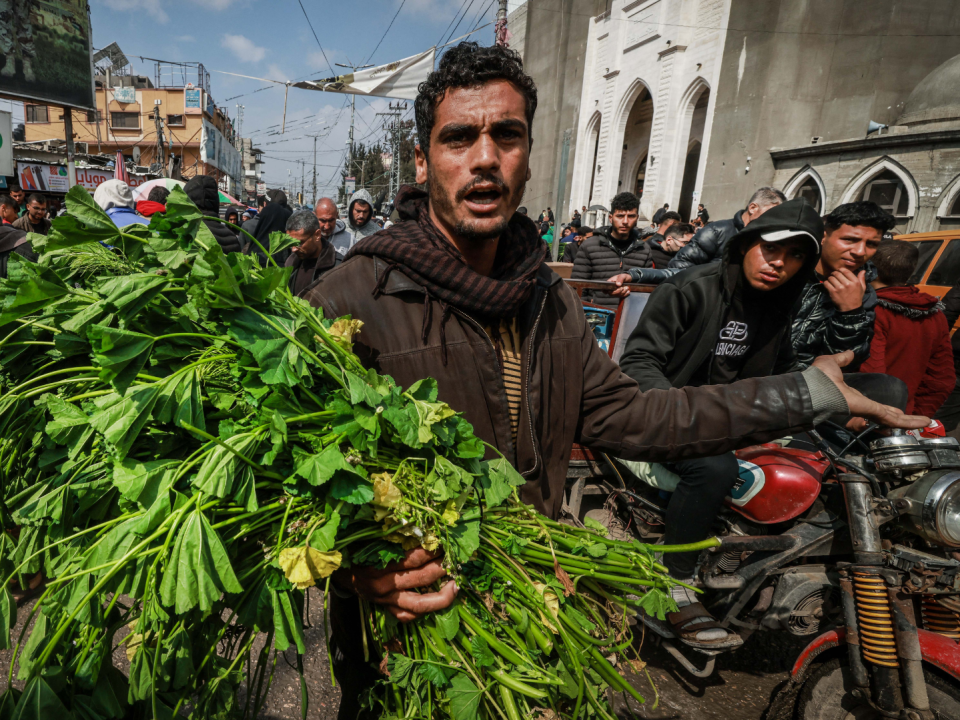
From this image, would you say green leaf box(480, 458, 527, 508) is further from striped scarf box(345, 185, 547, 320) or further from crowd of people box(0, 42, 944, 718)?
striped scarf box(345, 185, 547, 320)

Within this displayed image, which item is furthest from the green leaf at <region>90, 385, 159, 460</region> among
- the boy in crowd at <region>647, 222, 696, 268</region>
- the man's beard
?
the boy in crowd at <region>647, 222, 696, 268</region>

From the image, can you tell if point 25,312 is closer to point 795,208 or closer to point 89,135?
point 795,208

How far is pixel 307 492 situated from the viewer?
1035mm

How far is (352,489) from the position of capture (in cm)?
102

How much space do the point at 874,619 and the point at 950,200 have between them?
1729 cm

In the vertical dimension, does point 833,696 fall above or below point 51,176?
below

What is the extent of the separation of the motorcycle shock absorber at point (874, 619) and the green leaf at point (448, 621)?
186cm

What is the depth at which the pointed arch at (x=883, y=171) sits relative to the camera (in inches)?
585

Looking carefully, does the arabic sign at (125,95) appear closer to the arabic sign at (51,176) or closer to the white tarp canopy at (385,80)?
the arabic sign at (51,176)

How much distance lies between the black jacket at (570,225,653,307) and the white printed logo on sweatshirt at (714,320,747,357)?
11.7 feet

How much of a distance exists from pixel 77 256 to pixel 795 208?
2859 mm

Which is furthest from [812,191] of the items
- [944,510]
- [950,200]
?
[944,510]

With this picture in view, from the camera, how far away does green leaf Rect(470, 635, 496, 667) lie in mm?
1146

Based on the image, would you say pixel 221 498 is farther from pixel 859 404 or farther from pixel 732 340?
pixel 732 340
